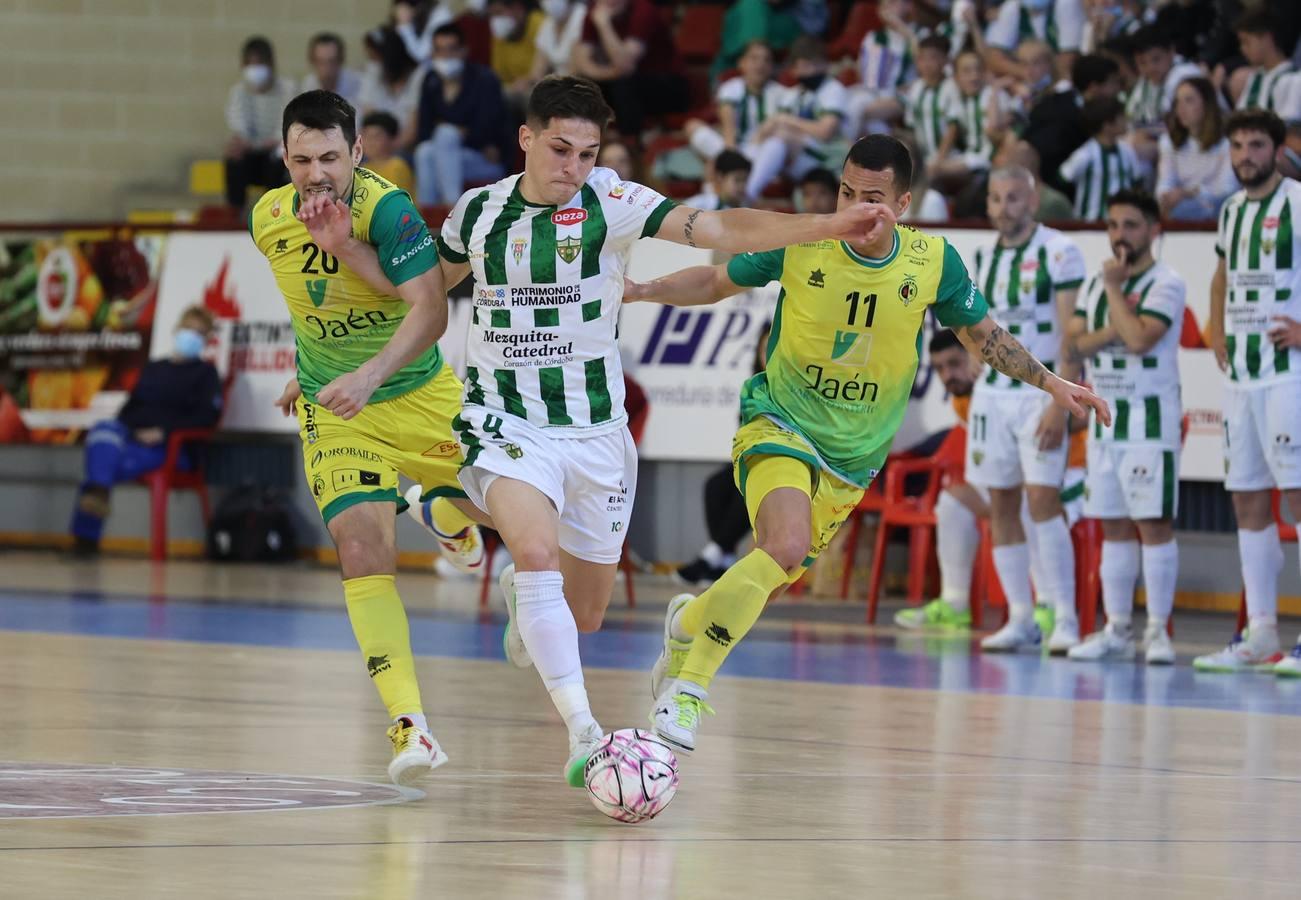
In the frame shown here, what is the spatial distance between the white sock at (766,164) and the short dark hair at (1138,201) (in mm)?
5236

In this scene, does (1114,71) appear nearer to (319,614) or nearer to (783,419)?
(319,614)

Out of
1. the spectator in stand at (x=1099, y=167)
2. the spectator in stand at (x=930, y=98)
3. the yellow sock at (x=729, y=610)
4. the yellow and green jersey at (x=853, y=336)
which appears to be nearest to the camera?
the yellow sock at (x=729, y=610)

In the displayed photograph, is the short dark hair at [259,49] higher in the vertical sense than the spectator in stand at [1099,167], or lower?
higher

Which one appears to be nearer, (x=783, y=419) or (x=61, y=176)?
(x=783, y=419)

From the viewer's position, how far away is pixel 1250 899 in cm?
470

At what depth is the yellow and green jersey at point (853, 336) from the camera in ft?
24.4

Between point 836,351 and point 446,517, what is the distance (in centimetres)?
185

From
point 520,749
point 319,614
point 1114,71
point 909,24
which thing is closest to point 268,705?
point 520,749

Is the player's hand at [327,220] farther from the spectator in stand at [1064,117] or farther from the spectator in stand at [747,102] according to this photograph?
the spectator in stand at [747,102]

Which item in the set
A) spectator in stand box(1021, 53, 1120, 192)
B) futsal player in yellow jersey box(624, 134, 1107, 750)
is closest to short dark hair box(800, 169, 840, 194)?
spectator in stand box(1021, 53, 1120, 192)

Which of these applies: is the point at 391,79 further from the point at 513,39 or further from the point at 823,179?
the point at 823,179

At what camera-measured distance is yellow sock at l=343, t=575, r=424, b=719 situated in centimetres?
637

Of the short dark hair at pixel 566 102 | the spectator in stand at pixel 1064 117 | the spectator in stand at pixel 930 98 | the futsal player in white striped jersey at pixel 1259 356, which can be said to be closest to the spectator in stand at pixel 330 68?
the spectator in stand at pixel 930 98

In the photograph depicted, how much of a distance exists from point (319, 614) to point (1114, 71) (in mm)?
6376
